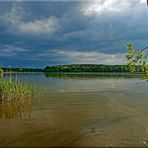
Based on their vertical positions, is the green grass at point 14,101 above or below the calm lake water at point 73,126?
above

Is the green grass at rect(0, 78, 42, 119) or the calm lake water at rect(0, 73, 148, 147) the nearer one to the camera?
the calm lake water at rect(0, 73, 148, 147)

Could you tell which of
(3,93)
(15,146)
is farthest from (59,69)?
(15,146)

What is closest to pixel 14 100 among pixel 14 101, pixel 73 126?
pixel 14 101

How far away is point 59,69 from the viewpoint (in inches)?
5837

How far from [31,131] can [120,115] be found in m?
5.95

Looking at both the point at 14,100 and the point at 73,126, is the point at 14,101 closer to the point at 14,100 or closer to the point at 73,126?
the point at 14,100

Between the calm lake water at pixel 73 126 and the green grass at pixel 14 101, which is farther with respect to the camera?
the green grass at pixel 14 101

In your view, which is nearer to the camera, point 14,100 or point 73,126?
point 73,126

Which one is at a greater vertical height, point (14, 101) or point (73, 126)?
point (14, 101)

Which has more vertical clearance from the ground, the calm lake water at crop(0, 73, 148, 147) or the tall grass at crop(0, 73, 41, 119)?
the tall grass at crop(0, 73, 41, 119)

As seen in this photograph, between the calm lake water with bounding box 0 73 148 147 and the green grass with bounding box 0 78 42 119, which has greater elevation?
the green grass with bounding box 0 78 42 119

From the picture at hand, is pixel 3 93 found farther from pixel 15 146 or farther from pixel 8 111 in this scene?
pixel 15 146

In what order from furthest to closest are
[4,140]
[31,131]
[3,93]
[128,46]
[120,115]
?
[3,93], [120,115], [31,131], [4,140], [128,46]

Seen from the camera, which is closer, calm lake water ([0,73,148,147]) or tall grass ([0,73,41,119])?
calm lake water ([0,73,148,147])
